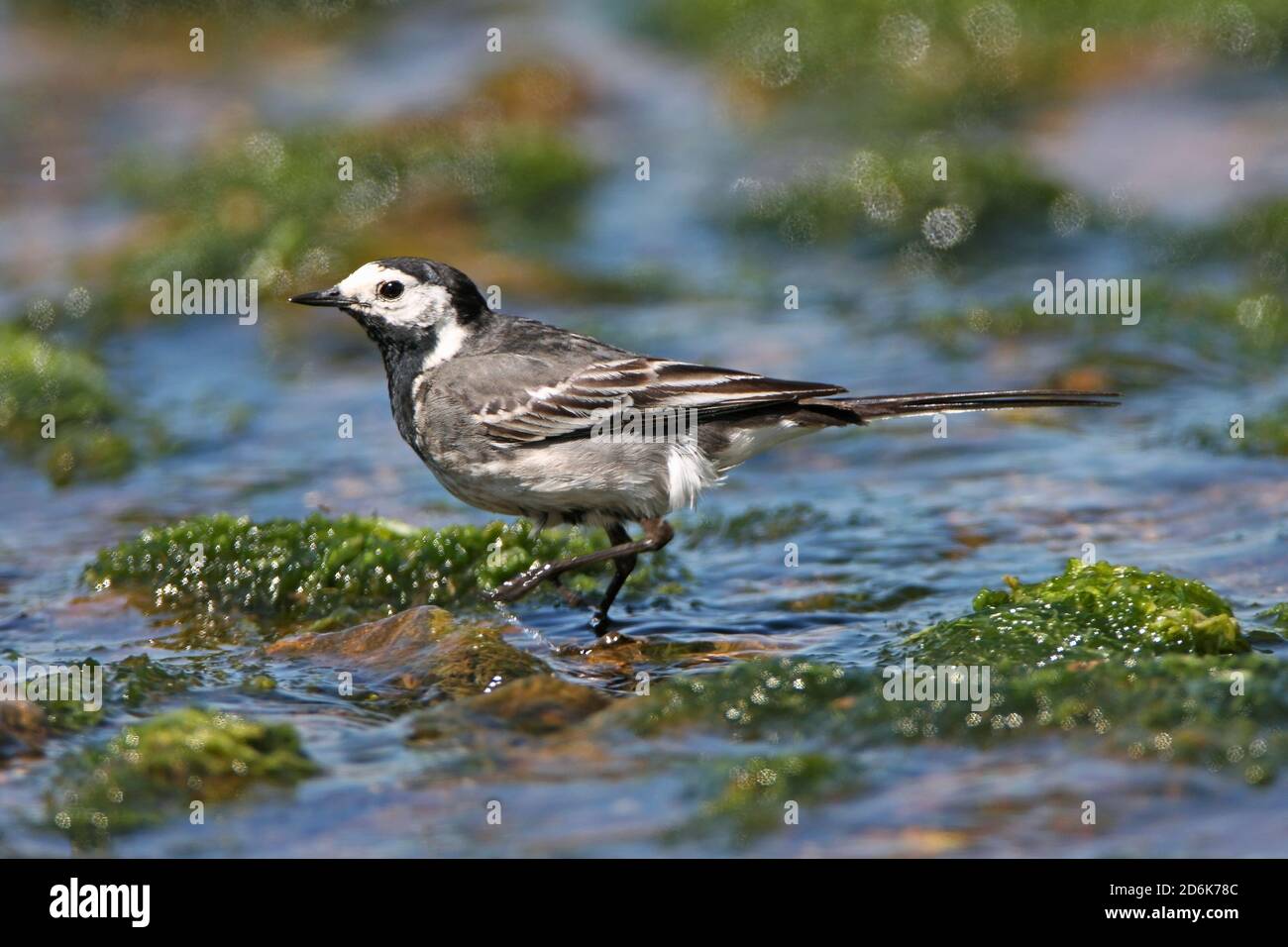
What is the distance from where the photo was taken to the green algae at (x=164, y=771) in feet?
18.8

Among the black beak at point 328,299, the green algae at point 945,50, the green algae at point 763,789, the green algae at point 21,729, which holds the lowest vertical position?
the green algae at point 763,789

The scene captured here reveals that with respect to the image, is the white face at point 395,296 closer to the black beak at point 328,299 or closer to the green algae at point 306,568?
the black beak at point 328,299

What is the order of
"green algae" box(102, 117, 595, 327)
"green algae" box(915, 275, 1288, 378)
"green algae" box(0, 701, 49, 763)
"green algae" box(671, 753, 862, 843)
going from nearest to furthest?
"green algae" box(671, 753, 862, 843) < "green algae" box(0, 701, 49, 763) < "green algae" box(915, 275, 1288, 378) < "green algae" box(102, 117, 595, 327)

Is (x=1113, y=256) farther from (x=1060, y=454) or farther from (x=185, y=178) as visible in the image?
(x=185, y=178)

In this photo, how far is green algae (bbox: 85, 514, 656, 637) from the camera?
8141 millimetres

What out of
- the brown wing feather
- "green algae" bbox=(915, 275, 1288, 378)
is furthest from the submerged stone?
"green algae" bbox=(915, 275, 1288, 378)

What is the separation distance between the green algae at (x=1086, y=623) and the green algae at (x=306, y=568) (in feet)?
6.79

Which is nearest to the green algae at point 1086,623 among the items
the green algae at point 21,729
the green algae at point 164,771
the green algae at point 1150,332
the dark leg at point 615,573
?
the dark leg at point 615,573

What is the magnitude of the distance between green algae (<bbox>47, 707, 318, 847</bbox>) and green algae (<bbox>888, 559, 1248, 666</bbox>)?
264 centimetres

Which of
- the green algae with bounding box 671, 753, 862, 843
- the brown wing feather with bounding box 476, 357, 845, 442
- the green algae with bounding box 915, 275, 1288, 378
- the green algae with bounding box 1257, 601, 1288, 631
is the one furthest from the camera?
the green algae with bounding box 915, 275, 1288, 378

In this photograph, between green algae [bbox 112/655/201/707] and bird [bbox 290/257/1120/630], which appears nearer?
green algae [bbox 112/655/201/707]

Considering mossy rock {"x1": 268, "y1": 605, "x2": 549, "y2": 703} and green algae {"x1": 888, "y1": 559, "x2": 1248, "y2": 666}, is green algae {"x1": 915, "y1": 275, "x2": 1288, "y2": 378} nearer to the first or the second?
green algae {"x1": 888, "y1": 559, "x2": 1248, "y2": 666}
